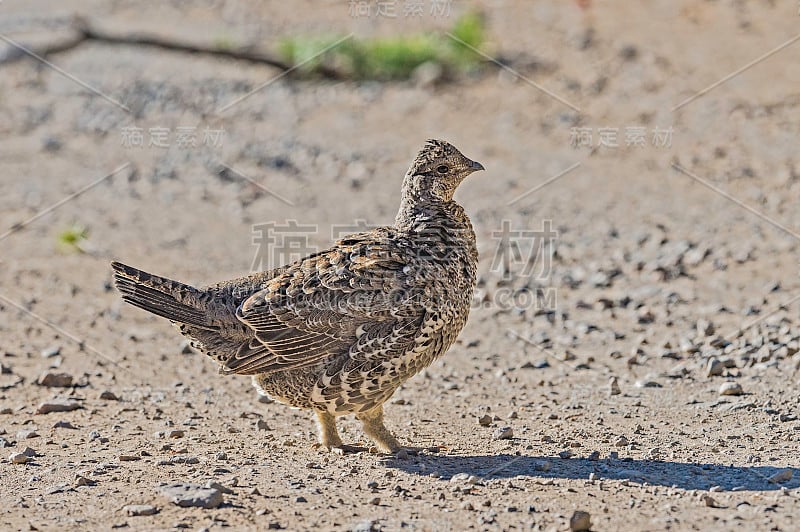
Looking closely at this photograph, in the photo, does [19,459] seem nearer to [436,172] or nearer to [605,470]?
[436,172]

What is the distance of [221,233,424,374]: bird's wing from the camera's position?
22.8 ft

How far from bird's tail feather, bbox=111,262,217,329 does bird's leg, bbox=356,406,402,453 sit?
3.98ft

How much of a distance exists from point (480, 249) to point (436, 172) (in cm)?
530

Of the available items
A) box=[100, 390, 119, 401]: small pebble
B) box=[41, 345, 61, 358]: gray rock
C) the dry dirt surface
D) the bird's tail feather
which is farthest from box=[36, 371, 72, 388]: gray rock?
the bird's tail feather

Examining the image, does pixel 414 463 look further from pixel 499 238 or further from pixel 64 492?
pixel 499 238

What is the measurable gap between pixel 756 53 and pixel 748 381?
9.94 meters

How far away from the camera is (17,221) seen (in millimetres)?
13727

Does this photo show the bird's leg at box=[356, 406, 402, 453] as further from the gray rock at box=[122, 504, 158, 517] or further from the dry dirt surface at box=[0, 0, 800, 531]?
the gray rock at box=[122, 504, 158, 517]

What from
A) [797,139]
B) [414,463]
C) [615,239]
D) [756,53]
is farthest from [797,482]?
[756,53]

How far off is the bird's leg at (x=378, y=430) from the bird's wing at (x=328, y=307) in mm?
462

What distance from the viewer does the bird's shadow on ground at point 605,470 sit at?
6.21m

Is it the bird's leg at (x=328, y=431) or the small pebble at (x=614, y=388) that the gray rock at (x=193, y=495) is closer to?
the bird's leg at (x=328, y=431)

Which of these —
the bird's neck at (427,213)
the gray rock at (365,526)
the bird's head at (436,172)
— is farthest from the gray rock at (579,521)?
the bird's head at (436,172)

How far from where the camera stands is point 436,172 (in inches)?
289
